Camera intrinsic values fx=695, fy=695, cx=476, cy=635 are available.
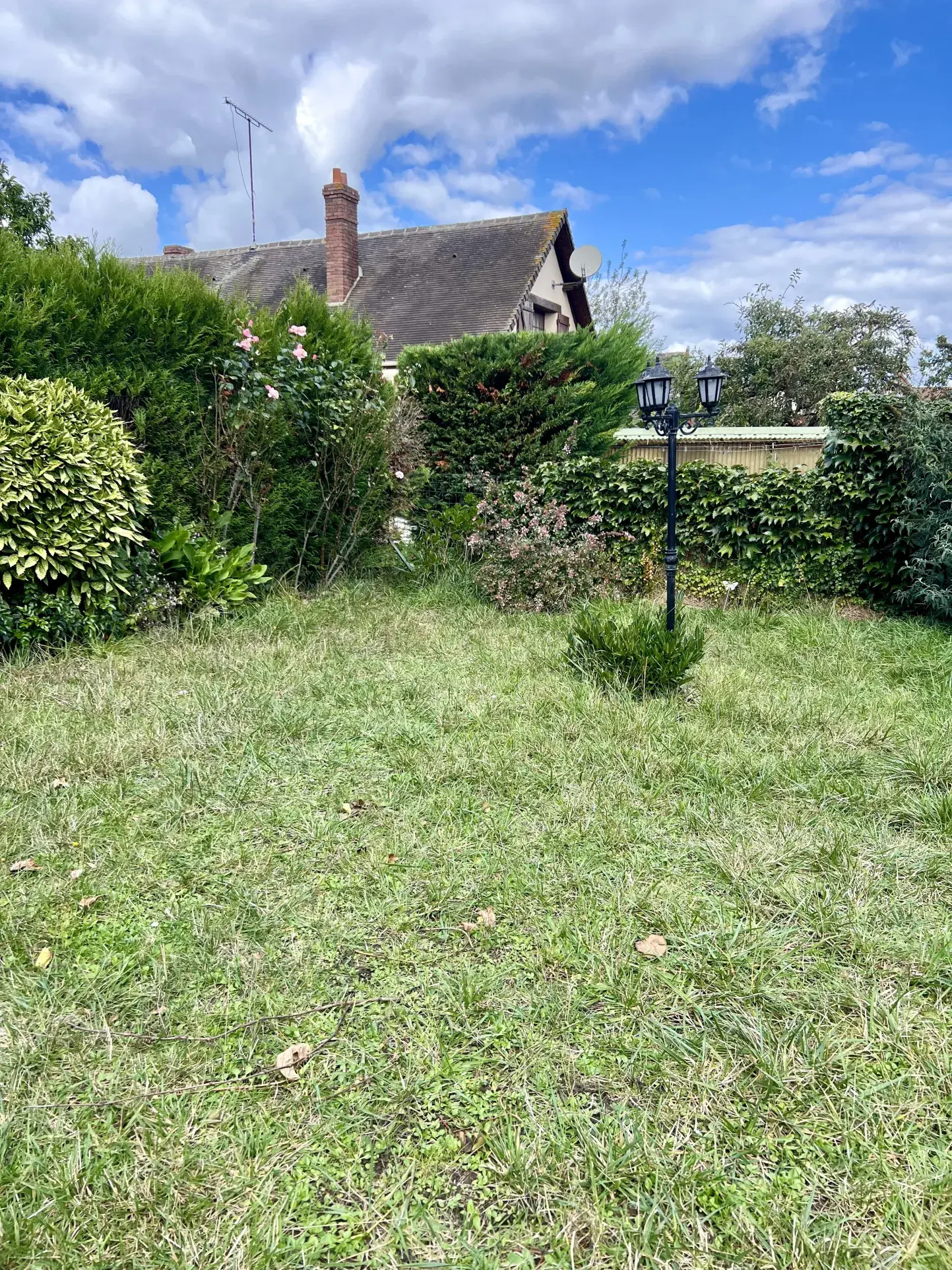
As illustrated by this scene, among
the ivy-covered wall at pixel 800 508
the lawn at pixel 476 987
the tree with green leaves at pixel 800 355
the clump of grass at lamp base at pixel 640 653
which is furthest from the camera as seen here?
the tree with green leaves at pixel 800 355

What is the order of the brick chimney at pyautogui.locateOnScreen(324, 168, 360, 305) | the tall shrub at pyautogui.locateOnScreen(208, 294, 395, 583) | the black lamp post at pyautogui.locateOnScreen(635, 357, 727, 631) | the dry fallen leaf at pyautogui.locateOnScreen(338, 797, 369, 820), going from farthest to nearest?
the brick chimney at pyautogui.locateOnScreen(324, 168, 360, 305), the tall shrub at pyautogui.locateOnScreen(208, 294, 395, 583), the black lamp post at pyautogui.locateOnScreen(635, 357, 727, 631), the dry fallen leaf at pyautogui.locateOnScreen(338, 797, 369, 820)

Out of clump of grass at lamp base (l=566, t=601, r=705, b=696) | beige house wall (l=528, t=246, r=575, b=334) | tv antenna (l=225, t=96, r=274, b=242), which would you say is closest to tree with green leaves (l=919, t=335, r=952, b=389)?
clump of grass at lamp base (l=566, t=601, r=705, b=696)

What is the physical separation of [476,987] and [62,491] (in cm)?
431

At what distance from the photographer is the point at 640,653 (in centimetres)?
416

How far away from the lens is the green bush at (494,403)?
31.1 feet

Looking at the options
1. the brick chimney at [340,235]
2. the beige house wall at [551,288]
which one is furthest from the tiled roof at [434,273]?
the brick chimney at [340,235]

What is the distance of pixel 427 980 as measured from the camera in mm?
1971

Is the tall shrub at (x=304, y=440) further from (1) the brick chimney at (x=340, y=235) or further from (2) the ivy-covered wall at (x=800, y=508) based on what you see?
(1) the brick chimney at (x=340, y=235)

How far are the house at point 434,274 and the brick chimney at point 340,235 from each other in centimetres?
2

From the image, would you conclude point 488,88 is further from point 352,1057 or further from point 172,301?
point 352,1057

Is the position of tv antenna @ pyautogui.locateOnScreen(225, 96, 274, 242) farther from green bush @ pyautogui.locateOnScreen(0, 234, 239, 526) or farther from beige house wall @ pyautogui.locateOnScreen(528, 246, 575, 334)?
green bush @ pyautogui.locateOnScreen(0, 234, 239, 526)

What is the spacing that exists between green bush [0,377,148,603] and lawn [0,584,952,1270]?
4.09 ft

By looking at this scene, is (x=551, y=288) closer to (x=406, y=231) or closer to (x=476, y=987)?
(x=406, y=231)

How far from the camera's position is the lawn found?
136 centimetres
